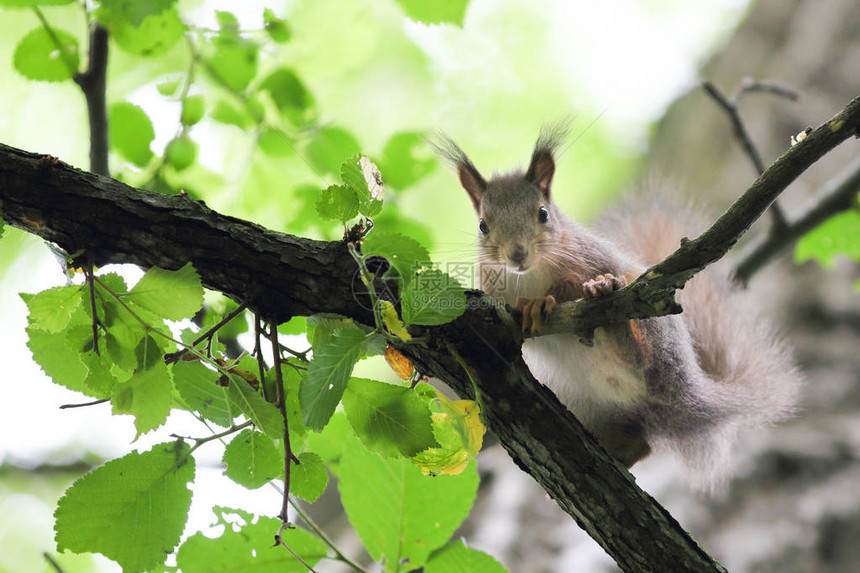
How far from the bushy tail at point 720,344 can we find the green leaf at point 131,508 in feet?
5.88

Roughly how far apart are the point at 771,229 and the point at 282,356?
250 cm

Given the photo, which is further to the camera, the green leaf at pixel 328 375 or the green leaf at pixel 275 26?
the green leaf at pixel 275 26

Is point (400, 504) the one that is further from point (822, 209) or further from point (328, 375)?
point (822, 209)

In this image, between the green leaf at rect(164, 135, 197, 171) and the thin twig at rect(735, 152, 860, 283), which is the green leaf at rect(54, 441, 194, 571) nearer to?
the green leaf at rect(164, 135, 197, 171)

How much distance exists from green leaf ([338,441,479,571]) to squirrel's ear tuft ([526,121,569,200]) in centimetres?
143

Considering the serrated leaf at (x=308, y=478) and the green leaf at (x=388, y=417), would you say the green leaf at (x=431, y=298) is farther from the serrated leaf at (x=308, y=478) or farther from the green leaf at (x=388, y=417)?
the serrated leaf at (x=308, y=478)

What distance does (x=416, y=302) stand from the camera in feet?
3.77

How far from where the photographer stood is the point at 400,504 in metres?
1.44

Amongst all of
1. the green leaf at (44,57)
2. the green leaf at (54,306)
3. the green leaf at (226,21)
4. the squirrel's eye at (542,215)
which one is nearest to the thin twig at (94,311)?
the green leaf at (54,306)

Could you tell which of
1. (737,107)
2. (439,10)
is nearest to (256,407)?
(439,10)

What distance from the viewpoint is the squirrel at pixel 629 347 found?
87.4 inches

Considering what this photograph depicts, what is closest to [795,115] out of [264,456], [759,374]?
[759,374]

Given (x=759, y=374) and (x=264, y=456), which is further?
(x=759, y=374)

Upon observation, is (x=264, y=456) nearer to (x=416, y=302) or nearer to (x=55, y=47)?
(x=416, y=302)
